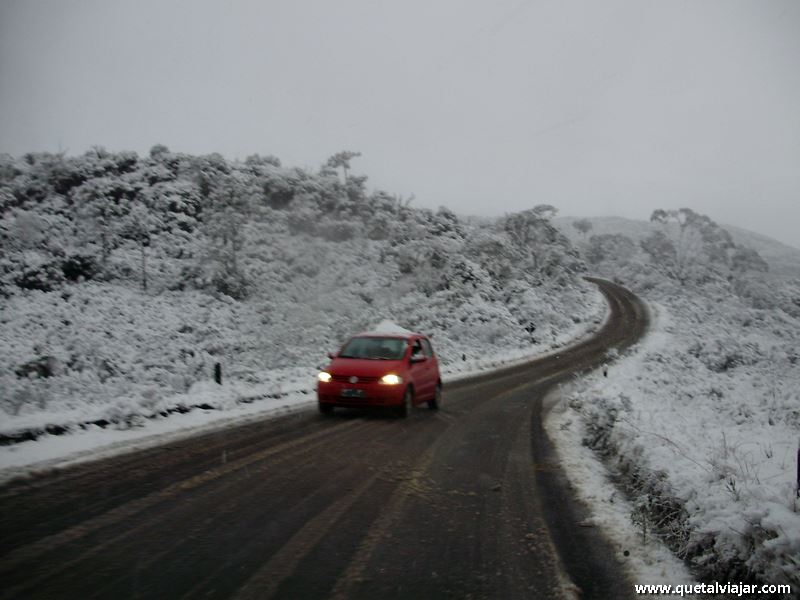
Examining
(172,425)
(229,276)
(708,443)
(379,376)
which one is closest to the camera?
(708,443)

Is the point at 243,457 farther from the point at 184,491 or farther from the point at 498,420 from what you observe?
the point at 498,420

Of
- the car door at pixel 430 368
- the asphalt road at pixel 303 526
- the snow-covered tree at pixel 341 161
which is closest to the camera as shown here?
the asphalt road at pixel 303 526

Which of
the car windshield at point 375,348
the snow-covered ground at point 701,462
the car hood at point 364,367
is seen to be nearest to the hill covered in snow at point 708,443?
the snow-covered ground at point 701,462

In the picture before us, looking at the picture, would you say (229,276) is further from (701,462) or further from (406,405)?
(701,462)

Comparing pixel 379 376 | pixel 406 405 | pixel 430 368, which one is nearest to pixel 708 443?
pixel 406 405

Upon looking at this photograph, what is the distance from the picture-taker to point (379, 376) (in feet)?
32.2

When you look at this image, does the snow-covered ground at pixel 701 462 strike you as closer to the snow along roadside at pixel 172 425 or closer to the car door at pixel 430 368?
the car door at pixel 430 368

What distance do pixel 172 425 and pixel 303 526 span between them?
16.0 feet

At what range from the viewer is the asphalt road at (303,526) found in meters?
3.32

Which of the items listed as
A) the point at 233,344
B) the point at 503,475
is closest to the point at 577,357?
the point at 233,344

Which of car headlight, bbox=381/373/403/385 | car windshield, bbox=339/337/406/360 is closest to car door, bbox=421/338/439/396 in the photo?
car windshield, bbox=339/337/406/360

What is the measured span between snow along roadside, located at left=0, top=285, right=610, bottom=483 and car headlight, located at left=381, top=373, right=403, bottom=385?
6.24 ft

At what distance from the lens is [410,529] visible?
14.4 ft

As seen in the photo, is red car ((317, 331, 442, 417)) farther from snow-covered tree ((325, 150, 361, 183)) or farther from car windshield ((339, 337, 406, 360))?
snow-covered tree ((325, 150, 361, 183))
